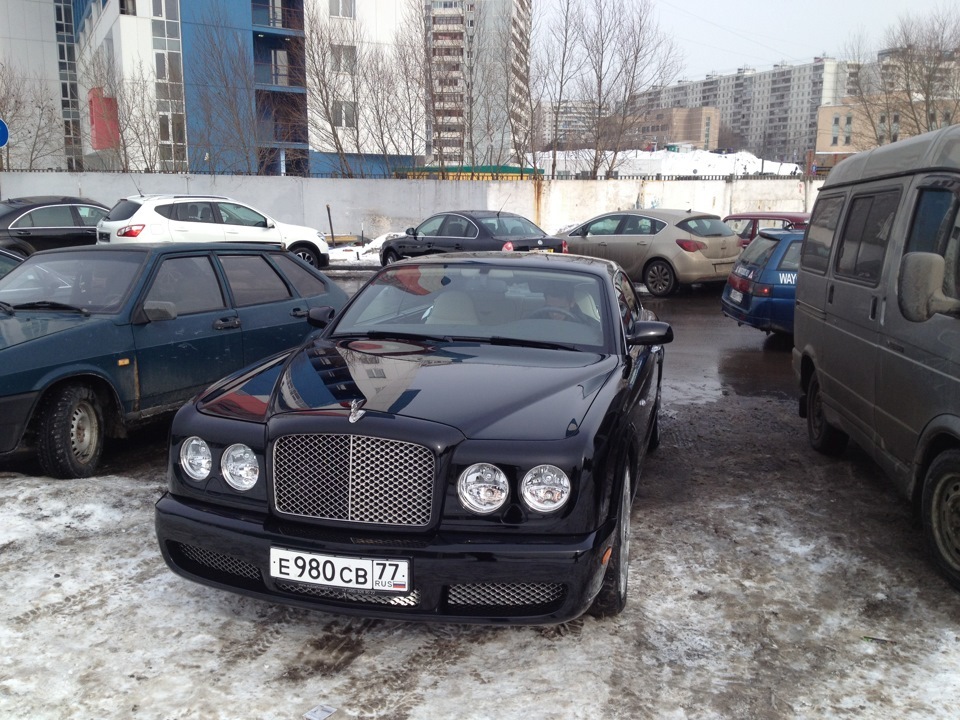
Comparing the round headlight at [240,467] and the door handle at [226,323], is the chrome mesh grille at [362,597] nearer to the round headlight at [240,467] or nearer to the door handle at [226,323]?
the round headlight at [240,467]

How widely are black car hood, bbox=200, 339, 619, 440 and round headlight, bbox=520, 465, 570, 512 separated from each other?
0.16m

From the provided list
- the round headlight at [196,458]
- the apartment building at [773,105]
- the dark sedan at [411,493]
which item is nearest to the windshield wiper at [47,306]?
the dark sedan at [411,493]

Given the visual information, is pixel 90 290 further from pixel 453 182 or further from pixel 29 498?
pixel 453 182

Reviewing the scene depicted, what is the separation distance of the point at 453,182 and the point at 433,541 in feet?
78.0

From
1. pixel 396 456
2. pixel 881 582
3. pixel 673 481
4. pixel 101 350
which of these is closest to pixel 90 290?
pixel 101 350

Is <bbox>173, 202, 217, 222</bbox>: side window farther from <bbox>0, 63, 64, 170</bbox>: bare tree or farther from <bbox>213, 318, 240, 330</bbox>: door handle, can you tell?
<bbox>0, 63, 64, 170</bbox>: bare tree

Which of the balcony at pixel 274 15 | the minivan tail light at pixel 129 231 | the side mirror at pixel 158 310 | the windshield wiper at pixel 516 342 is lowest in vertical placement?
the minivan tail light at pixel 129 231

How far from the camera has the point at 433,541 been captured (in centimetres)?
307

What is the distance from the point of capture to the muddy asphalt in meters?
2.98

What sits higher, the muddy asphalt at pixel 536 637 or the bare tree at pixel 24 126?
the bare tree at pixel 24 126

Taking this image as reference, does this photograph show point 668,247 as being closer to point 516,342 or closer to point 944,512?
point 516,342

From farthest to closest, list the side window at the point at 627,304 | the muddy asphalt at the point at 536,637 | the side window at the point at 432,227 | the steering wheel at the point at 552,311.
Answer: the side window at the point at 432,227 → the side window at the point at 627,304 → the steering wheel at the point at 552,311 → the muddy asphalt at the point at 536,637

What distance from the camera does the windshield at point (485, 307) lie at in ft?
14.8

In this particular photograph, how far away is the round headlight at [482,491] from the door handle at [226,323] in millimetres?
3788
